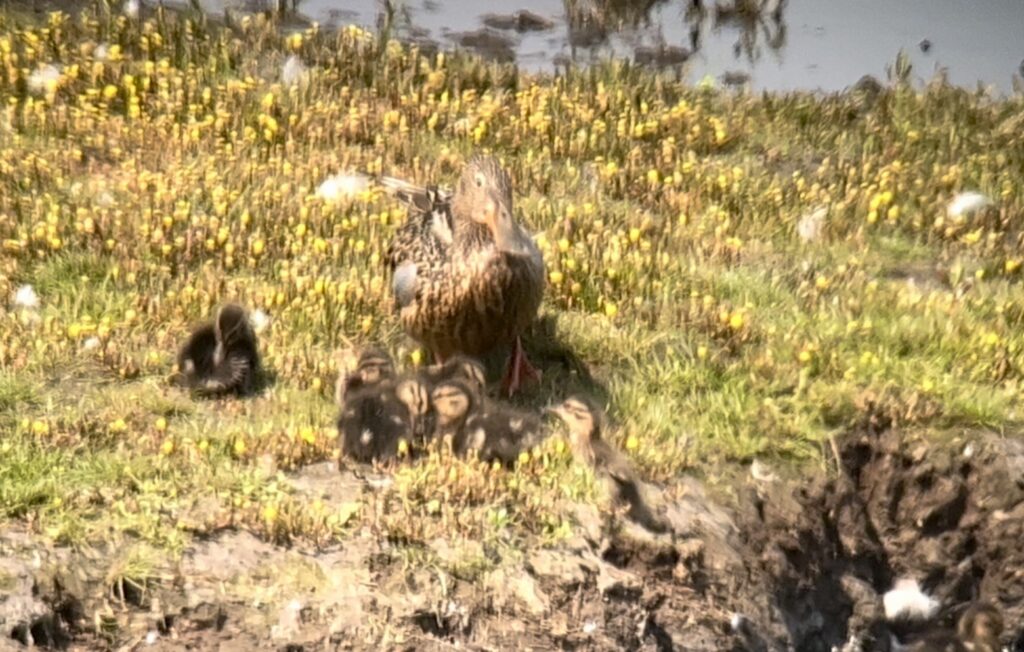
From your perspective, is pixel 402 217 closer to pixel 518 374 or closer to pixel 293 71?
pixel 518 374

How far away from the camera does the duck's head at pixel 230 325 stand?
22.3ft

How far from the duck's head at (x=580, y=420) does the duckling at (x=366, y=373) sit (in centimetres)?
77

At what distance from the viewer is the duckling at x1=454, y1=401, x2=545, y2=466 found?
251 inches

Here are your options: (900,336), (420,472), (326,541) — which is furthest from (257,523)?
(900,336)

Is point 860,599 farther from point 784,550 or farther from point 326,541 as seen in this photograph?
point 326,541

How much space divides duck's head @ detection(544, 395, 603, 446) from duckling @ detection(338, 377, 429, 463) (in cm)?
61

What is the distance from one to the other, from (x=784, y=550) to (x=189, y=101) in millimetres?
5356

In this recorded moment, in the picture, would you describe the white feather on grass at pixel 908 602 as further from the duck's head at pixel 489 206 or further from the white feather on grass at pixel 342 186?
the white feather on grass at pixel 342 186

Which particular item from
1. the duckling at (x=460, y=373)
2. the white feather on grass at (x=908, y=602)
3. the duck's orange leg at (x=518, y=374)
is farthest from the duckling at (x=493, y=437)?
the white feather on grass at (x=908, y=602)

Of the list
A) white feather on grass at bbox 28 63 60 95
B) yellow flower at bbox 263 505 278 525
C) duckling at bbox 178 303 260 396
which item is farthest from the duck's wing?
white feather on grass at bbox 28 63 60 95

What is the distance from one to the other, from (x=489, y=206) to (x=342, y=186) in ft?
7.27

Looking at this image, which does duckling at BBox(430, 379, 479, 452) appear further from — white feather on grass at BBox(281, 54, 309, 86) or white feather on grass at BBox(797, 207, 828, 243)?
white feather on grass at BBox(281, 54, 309, 86)

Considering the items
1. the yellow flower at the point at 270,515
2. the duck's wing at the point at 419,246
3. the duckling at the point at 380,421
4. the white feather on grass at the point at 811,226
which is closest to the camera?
the yellow flower at the point at 270,515

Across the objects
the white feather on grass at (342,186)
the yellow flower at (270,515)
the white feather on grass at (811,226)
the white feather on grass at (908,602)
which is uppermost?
the white feather on grass at (811,226)
